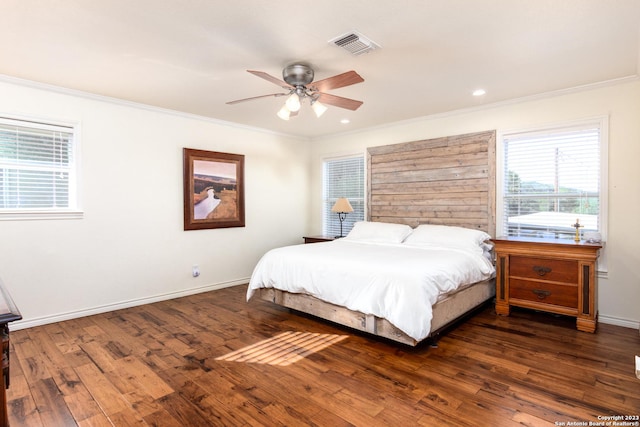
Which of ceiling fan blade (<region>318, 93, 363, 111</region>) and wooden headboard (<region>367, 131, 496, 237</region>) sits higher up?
ceiling fan blade (<region>318, 93, 363, 111</region>)

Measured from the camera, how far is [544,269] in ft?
11.1

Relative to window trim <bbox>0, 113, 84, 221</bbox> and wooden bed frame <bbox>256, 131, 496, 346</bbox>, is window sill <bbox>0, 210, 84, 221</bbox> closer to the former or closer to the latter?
window trim <bbox>0, 113, 84, 221</bbox>

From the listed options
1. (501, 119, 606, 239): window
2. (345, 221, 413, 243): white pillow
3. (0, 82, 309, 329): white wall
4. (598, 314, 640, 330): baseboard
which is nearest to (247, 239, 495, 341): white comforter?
(345, 221, 413, 243): white pillow

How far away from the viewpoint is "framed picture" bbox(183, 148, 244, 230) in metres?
4.55

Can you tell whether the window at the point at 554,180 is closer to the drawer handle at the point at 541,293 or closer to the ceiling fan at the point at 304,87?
the drawer handle at the point at 541,293

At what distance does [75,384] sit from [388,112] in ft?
13.4

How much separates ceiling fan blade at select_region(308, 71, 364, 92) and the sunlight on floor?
6.99ft

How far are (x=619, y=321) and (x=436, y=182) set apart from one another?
7.72ft

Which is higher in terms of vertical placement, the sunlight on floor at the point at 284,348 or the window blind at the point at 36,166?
the window blind at the point at 36,166

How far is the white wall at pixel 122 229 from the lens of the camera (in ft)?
11.2

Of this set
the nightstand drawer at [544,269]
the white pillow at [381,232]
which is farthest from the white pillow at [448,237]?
the nightstand drawer at [544,269]

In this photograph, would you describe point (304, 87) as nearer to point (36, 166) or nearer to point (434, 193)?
point (434, 193)

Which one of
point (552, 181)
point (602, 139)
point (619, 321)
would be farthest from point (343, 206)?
point (619, 321)

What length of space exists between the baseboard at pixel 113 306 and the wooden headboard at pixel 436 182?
2.51 m
